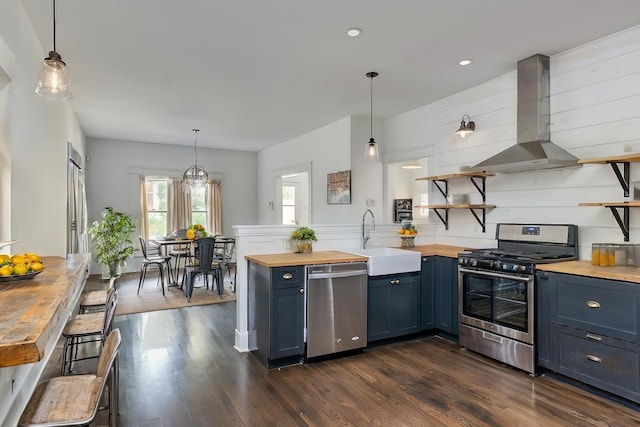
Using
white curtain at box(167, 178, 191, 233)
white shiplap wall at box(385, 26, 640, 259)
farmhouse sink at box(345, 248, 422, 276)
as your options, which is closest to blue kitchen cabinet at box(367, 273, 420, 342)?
farmhouse sink at box(345, 248, 422, 276)

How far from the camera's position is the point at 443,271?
12.8 ft

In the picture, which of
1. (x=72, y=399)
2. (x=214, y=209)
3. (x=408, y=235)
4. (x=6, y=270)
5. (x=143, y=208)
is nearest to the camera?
(x=72, y=399)

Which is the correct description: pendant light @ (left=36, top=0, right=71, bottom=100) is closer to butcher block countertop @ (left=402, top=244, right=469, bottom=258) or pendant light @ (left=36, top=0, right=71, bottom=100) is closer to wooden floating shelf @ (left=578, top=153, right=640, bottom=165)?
butcher block countertop @ (left=402, top=244, right=469, bottom=258)

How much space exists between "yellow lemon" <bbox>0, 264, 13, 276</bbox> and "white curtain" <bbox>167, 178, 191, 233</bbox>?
6.72m

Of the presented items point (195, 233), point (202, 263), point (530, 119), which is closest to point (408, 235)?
point (530, 119)

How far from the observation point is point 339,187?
580 cm

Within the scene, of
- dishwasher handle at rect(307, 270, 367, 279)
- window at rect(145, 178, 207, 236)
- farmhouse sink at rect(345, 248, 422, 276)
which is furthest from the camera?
window at rect(145, 178, 207, 236)

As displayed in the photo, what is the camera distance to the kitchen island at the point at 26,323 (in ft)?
3.39

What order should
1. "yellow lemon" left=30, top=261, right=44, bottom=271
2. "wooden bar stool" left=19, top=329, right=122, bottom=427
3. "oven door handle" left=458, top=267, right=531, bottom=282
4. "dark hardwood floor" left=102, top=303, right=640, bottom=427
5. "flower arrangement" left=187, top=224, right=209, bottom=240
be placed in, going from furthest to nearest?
"flower arrangement" left=187, top=224, right=209, bottom=240 < "oven door handle" left=458, top=267, right=531, bottom=282 < "dark hardwood floor" left=102, top=303, right=640, bottom=427 < "yellow lemon" left=30, top=261, right=44, bottom=271 < "wooden bar stool" left=19, top=329, right=122, bottom=427

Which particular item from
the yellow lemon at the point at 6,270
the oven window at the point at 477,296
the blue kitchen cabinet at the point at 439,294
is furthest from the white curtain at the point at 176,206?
the yellow lemon at the point at 6,270

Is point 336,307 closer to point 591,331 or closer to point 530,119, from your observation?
point 591,331

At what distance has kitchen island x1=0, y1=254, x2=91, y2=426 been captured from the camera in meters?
1.03

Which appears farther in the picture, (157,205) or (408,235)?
(157,205)

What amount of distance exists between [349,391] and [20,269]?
2.24 meters
